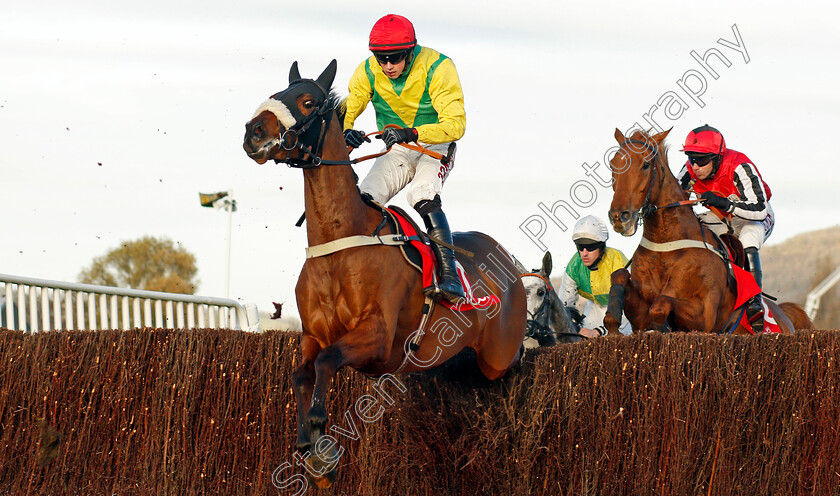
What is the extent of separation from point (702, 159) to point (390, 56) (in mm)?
3993

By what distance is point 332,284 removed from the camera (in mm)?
5891

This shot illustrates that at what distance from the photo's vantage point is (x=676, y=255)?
8.61m

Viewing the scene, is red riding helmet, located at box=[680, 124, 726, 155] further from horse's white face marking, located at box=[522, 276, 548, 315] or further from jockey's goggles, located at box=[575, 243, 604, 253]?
horse's white face marking, located at box=[522, 276, 548, 315]

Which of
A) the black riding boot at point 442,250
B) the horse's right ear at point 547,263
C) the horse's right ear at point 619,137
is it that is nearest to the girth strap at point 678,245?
the horse's right ear at point 619,137

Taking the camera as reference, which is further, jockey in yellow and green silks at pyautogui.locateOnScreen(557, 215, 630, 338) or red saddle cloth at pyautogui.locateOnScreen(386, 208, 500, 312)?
jockey in yellow and green silks at pyautogui.locateOnScreen(557, 215, 630, 338)

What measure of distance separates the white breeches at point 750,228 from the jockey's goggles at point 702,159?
0.47 metres

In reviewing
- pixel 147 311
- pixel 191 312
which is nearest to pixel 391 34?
pixel 147 311

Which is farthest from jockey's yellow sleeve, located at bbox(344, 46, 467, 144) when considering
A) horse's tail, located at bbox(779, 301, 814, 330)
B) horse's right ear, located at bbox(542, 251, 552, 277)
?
horse's tail, located at bbox(779, 301, 814, 330)

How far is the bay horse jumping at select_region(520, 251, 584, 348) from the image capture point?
9.53 meters

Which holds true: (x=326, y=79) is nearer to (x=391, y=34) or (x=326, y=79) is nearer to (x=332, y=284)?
(x=391, y=34)

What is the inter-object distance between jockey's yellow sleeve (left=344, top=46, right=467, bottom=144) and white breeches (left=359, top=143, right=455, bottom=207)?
23 centimetres

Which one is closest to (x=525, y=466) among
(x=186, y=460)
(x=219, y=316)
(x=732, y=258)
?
(x=186, y=460)

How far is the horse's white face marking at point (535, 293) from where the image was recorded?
963 cm

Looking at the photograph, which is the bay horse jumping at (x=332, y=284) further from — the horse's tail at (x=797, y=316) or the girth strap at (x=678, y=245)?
the horse's tail at (x=797, y=316)
